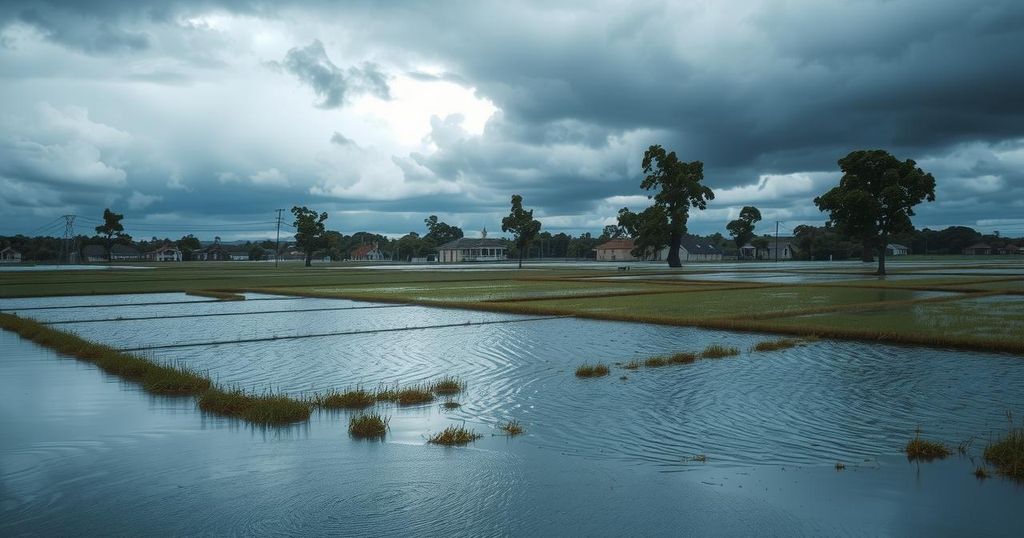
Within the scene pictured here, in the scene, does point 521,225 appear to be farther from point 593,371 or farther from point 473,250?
point 593,371

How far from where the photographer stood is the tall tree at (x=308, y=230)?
408ft

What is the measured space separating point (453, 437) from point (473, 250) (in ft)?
561

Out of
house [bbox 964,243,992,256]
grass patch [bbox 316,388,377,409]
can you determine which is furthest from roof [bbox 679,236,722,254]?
grass patch [bbox 316,388,377,409]

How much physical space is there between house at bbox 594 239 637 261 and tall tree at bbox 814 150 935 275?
108 meters

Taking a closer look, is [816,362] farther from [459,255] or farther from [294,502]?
[459,255]

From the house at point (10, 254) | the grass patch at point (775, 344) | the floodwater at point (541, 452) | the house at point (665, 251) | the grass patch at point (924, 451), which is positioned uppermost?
the house at point (665, 251)

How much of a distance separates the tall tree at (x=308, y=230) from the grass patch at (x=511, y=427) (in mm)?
118149

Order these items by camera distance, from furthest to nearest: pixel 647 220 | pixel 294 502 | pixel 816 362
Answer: pixel 647 220 < pixel 816 362 < pixel 294 502

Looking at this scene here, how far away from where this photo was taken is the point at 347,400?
11.6 m

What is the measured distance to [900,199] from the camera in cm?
5538

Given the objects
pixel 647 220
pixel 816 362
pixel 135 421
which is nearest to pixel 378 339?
pixel 135 421

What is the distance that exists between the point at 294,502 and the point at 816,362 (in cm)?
1228

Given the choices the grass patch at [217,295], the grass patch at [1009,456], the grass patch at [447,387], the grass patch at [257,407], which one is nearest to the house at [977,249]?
the grass patch at [217,295]

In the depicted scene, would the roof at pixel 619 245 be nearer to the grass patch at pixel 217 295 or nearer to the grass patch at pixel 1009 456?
the grass patch at pixel 217 295
